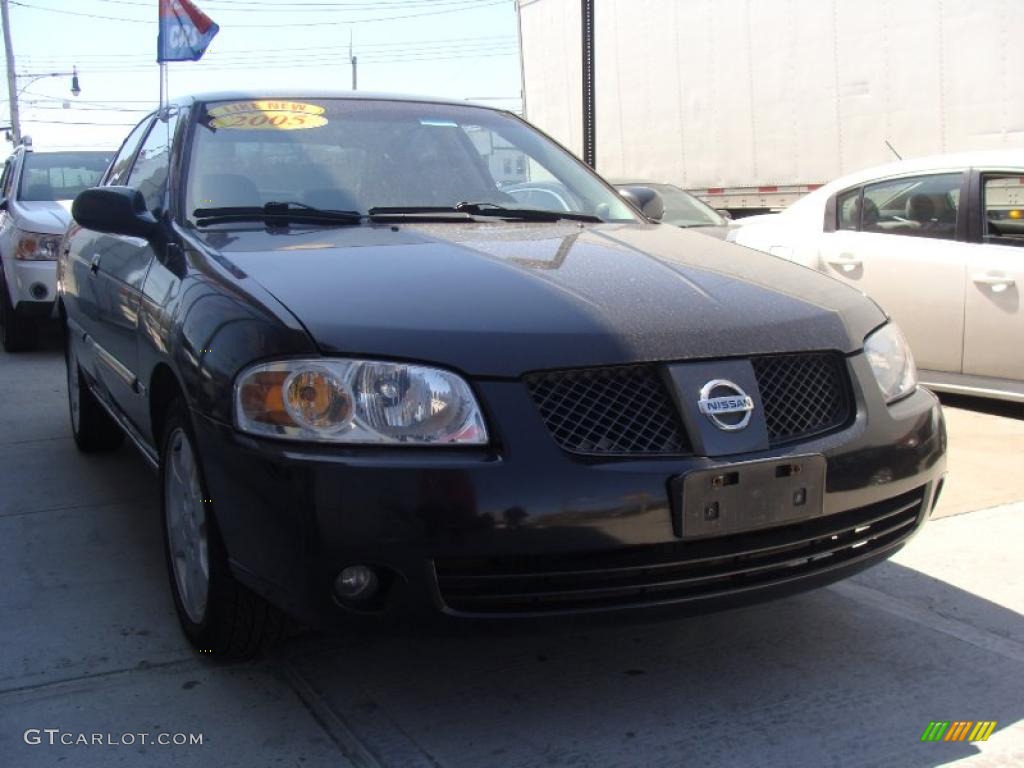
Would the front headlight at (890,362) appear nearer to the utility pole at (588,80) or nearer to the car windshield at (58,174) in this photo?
the car windshield at (58,174)

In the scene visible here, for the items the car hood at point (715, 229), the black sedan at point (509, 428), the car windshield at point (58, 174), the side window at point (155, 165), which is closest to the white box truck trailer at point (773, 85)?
the car hood at point (715, 229)

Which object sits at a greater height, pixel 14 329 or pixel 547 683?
pixel 14 329

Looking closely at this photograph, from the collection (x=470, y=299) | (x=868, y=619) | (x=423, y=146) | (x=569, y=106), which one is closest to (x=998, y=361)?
(x=868, y=619)

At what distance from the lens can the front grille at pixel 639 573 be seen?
8.63ft

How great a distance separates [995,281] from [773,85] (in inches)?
293

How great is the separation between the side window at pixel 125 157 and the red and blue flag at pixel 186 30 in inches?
336

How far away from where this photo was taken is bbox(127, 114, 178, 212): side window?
4125mm

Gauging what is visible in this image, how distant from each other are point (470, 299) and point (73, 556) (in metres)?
2.19

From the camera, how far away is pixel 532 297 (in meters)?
2.90

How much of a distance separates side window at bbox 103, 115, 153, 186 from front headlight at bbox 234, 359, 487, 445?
107 inches

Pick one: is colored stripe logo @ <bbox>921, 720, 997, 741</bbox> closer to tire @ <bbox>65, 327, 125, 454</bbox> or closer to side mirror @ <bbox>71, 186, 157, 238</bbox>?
side mirror @ <bbox>71, 186, 157, 238</bbox>

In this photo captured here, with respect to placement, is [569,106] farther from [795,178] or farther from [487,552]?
[487,552]

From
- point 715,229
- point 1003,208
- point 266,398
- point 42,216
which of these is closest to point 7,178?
point 42,216

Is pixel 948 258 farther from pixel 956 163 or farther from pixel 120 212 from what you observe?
pixel 120 212
